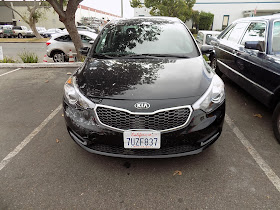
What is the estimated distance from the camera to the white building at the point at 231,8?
3162cm

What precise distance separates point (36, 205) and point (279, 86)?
10.5 ft

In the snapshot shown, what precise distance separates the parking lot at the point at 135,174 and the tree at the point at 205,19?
29.9m

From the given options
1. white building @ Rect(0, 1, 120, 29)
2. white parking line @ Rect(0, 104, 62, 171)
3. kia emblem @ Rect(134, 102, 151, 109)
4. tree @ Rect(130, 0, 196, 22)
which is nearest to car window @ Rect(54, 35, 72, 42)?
white parking line @ Rect(0, 104, 62, 171)

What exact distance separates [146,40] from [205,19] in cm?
3020

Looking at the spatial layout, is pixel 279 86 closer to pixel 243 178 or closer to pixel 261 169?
pixel 261 169

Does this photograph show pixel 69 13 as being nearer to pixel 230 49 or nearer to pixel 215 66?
pixel 215 66

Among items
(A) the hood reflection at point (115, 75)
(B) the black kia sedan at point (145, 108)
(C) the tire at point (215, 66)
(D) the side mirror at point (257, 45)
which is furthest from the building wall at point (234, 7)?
(B) the black kia sedan at point (145, 108)

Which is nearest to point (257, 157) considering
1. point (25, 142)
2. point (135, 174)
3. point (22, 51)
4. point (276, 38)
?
point (135, 174)

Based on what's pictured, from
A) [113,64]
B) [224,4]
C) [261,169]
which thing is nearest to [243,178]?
[261,169]

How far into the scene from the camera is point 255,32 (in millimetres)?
4047

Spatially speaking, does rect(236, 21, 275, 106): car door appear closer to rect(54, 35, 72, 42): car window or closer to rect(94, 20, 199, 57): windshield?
rect(94, 20, 199, 57): windshield

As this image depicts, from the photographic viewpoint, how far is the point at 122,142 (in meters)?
2.20

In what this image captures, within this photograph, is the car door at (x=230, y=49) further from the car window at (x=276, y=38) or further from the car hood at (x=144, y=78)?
the car hood at (x=144, y=78)

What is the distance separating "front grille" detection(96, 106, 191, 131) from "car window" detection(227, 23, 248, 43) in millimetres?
3295
